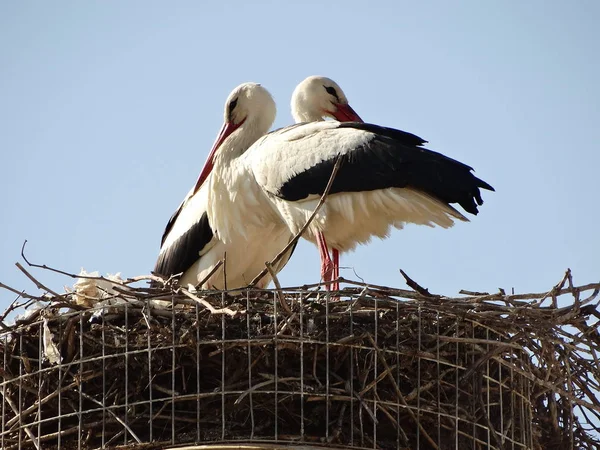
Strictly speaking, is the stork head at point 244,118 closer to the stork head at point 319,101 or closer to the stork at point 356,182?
the stork head at point 319,101

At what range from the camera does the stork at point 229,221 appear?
8016mm

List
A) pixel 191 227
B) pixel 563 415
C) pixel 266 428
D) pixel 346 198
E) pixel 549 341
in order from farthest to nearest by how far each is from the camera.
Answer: pixel 191 227 → pixel 346 198 → pixel 563 415 → pixel 549 341 → pixel 266 428

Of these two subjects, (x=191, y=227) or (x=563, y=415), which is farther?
(x=191, y=227)

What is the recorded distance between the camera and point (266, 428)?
595 cm

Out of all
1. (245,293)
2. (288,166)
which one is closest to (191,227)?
(288,166)

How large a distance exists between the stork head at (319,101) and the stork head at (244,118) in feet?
0.55

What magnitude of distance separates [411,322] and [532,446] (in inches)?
32.7

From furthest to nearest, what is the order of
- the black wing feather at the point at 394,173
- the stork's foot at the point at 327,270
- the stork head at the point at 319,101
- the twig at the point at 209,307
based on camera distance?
the stork head at the point at 319,101, the stork's foot at the point at 327,270, the black wing feather at the point at 394,173, the twig at the point at 209,307

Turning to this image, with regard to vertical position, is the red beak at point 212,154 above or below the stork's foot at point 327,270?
above

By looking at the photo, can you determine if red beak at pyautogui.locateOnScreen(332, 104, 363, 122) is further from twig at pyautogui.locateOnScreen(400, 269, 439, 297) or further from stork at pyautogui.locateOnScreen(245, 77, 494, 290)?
twig at pyautogui.locateOnScreen(400, 269, 439, 297)

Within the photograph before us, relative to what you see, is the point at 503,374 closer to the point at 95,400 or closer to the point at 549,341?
the point at 549,341

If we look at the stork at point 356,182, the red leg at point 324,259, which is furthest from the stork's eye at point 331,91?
the red leg at point 324,259

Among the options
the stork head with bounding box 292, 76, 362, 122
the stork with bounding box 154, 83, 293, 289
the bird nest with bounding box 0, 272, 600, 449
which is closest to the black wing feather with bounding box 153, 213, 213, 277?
the stork with bounding box 154, 83, 293, 289

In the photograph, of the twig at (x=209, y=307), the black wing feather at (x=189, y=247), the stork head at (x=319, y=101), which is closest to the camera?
the twig at (x=209, y=307)
